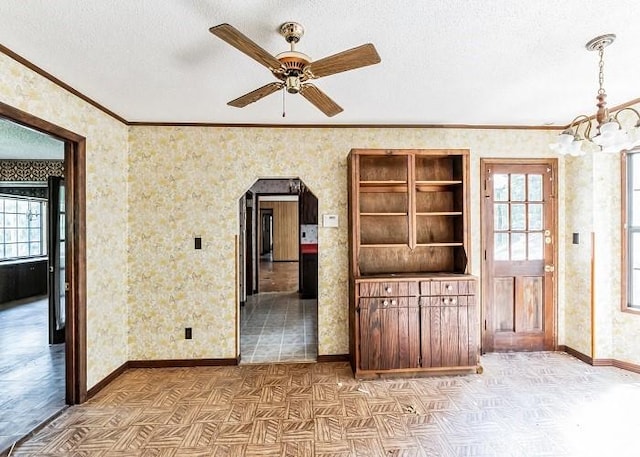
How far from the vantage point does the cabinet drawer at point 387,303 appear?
321cm

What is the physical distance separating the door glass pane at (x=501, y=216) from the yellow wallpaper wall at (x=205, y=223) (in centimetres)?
173

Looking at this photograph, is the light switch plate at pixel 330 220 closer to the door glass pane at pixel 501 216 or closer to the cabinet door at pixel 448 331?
the cabinet door at pixel 448 331

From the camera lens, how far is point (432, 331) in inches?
128

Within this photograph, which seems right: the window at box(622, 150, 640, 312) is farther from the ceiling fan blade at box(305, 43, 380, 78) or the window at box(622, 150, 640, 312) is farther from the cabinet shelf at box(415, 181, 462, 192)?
the ceiling fan blade at box(305, 43, 380, 78)

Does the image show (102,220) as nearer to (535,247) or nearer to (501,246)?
(501,246)

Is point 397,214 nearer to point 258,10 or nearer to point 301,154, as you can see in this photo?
point 301,154

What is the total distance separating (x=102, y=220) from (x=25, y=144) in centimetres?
278

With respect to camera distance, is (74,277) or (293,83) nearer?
(293,83)

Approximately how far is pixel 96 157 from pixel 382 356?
10.7 feet

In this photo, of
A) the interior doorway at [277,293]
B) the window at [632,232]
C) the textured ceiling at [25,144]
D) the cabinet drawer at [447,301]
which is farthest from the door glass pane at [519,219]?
the textured ceiling at [25,144]

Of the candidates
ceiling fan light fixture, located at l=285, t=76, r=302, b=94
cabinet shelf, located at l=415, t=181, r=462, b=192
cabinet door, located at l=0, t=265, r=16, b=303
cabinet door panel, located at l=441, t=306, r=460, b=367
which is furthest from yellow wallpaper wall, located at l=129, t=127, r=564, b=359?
cabinet door, located at l=0, t=265, r=16, b=303

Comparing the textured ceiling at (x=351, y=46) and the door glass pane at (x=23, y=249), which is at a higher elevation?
the textured ceiling at (x=351, y=46)

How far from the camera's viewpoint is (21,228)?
6840 mm

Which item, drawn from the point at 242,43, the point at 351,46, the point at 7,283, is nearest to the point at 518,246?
the point at 351,46
